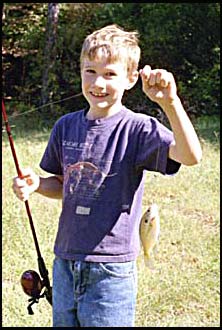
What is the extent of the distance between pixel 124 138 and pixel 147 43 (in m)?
11.3

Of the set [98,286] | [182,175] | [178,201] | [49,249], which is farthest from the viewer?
[182,175]

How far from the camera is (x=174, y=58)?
13.3 metres

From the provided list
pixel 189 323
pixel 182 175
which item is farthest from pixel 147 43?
pixel 189 323

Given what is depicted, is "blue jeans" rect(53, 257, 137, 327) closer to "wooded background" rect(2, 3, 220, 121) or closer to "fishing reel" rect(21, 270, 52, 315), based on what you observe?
"fishing reel" rect(21, 270, 52, 315)

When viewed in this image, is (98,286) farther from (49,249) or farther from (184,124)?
(49,249)

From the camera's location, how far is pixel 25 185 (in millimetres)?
2223

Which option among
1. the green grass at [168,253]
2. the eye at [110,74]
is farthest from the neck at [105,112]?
the green grass at [168,253]

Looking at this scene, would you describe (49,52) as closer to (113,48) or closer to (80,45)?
(80,45)

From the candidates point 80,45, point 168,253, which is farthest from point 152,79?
point 80,45

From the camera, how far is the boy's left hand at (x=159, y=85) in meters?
1.88

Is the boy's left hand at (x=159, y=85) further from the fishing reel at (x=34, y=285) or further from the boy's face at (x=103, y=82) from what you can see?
the fishing reel at (x=34, y=285)

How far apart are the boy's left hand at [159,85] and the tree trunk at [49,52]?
1170 centimetres

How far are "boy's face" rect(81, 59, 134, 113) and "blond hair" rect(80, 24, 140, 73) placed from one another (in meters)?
0.02

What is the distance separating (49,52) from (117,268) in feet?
39.2
